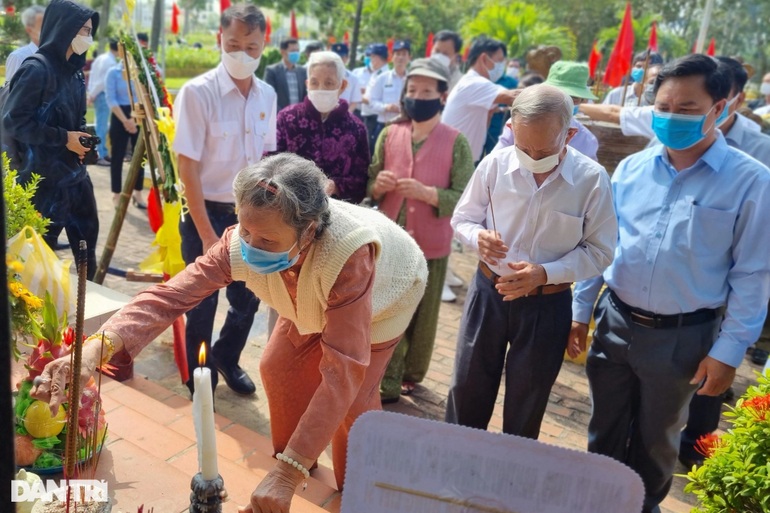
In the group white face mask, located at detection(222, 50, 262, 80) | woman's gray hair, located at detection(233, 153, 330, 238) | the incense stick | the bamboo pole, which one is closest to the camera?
the incense stick

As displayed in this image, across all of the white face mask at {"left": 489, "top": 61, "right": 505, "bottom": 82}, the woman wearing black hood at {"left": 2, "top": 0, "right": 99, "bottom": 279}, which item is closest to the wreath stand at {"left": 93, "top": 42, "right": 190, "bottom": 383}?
the woman wearing black hood at {"left": 2, "top": 0, "right": 99, "bottom": 279}

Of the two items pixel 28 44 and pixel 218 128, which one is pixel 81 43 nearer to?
pixel 28 44

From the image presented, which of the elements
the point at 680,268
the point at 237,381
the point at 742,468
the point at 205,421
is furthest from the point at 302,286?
the point at 237,381

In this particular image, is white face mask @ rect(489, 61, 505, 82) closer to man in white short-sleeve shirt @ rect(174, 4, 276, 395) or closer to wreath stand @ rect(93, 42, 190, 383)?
man in white short-sleeve shirt @ rect(174, 4, 276, 395)

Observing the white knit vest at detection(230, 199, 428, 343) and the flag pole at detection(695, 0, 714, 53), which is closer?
the white knit vest at detection(230, 199, 428, 343)

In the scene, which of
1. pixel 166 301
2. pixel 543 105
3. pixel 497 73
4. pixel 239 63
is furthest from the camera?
pixel 497 73

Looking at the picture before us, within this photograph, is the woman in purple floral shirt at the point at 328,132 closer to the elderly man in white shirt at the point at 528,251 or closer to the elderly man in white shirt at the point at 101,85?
the elderly man in white shirt at the point at 528,251

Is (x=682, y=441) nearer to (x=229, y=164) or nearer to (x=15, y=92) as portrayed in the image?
(x=229, y=164)

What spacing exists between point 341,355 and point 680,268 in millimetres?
1352

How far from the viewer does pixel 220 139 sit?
10.5 feet

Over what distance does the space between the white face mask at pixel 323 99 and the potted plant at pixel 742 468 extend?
246cm

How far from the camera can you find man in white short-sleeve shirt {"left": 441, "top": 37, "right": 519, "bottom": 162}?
4586mm

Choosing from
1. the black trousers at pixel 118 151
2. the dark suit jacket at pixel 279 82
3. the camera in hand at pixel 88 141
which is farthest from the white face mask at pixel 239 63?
the black trousers at pixel 118 151

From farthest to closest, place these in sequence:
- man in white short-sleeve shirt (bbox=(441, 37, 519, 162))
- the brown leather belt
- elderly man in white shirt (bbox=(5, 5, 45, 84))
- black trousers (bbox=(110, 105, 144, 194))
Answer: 1. black trousers (bbox=(110, 105, 144, 194))
2. man in white short-sleeve shirt (bbox=(441, 37, 519, 162))
3. elderly man in white shirt (bbox=(5, 5, 45, 84))
4. the brown leather belt
